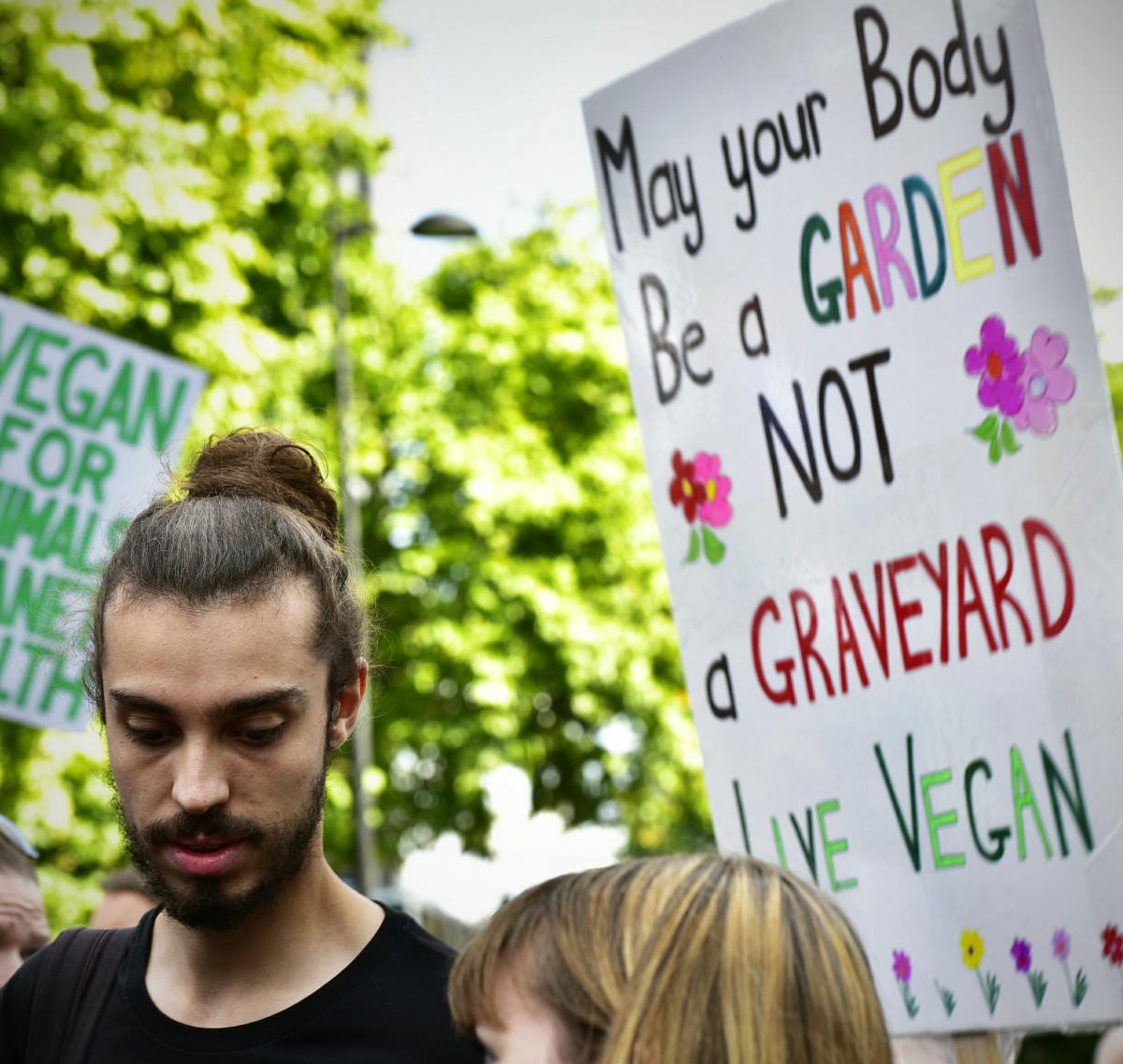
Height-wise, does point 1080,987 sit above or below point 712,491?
below

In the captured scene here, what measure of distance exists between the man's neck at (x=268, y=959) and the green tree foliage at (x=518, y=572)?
10011mm

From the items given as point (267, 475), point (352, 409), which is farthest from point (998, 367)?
point (352, 409)

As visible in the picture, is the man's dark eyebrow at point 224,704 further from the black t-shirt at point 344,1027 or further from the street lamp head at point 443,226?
the street lamp head at point 443,226

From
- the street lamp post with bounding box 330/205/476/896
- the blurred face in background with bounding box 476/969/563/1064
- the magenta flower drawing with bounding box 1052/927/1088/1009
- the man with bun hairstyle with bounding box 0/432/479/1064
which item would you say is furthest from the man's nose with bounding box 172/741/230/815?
the street lamp post with bounding box 330/205/476/896

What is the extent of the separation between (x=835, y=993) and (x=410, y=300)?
1241 cm

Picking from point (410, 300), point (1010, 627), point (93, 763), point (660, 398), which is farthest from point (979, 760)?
point (410, 300)

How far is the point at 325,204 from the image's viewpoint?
992 centimetres

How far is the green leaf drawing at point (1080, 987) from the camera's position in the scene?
2477mm

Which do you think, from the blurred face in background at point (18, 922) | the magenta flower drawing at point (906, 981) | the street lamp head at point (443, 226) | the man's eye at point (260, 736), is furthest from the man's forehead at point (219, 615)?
the street lamp head at point (443, 226)

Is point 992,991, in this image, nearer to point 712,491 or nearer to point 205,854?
point 712,491

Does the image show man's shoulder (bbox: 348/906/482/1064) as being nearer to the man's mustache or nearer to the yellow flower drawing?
the man's mustache

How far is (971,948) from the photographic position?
2604mm

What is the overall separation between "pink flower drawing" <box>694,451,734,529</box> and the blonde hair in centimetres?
123

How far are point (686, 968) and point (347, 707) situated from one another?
0.71 metres
